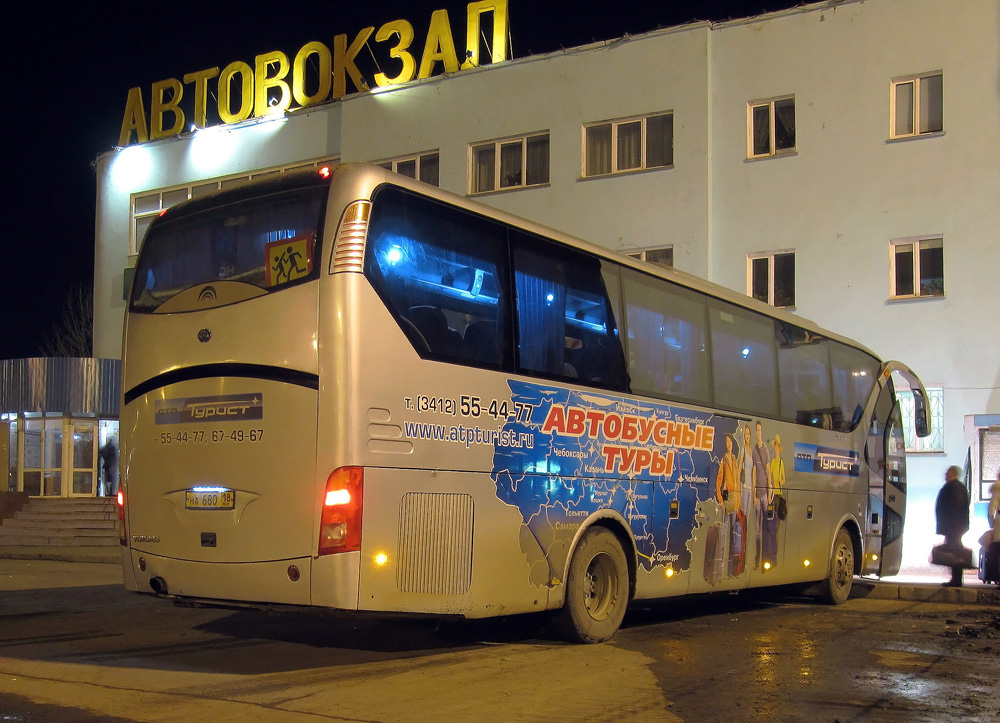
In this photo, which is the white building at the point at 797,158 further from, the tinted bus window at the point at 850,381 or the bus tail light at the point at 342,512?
the bus tail light at the point at 342,512

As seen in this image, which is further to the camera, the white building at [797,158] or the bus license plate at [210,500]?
the white building at [797,158]

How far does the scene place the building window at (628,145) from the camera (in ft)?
79.0

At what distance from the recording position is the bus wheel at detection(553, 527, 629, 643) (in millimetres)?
9656

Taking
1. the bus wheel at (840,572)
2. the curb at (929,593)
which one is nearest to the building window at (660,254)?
the curb at (929,593)

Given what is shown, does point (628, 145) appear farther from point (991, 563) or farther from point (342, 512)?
point (342, 512)

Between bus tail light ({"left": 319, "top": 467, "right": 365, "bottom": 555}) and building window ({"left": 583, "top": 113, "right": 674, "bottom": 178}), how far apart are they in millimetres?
17820

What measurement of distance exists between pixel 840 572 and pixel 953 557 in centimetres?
244

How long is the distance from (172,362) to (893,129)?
1756 cm

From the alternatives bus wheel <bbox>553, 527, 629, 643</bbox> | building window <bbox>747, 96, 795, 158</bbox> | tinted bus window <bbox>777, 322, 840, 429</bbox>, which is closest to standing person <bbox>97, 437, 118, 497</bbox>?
building window <bbox>747, 96, 795, 158</bbox>

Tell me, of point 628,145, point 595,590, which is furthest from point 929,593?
point 628,145

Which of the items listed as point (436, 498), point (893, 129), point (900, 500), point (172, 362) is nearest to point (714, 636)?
point (436, 498)

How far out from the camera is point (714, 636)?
10984 mm

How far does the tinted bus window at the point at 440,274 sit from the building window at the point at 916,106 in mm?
15233

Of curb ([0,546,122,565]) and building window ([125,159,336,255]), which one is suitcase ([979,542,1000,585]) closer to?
curb ([0,546,122,565])
